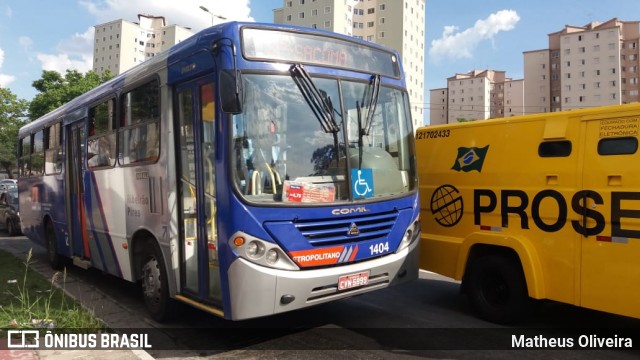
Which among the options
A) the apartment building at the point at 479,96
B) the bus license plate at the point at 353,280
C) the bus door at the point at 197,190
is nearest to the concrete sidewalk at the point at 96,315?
the bus door at the point at 197,190

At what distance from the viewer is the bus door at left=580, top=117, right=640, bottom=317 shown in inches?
183

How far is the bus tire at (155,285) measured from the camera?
19.1 feet

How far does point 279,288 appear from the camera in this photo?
4.59 meters

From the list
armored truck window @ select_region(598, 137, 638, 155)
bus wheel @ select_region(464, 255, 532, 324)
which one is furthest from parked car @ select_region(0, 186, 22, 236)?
armored truck window @ select_region(598, 137, 638, 155)

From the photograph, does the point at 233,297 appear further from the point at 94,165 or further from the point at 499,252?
the point at 94,165

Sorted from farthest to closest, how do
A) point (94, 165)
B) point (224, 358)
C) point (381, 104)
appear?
point (94, 165) < point (381, 104) < point (224, 358)

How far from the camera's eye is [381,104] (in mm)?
5680

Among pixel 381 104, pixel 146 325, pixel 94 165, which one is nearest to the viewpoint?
pixel 381 104

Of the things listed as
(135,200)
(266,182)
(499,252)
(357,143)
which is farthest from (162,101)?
(499,252)

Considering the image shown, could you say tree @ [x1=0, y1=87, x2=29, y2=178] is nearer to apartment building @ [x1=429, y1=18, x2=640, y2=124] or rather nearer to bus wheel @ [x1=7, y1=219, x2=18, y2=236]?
bus wheel @ [x1=7, y1=219, x2=18, y2=236]

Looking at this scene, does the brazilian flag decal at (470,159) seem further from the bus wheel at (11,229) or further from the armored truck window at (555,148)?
the bus wheel at (11,229)

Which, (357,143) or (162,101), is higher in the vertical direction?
(162,101)

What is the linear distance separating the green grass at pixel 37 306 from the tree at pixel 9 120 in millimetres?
49016

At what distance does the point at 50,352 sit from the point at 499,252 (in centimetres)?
501
